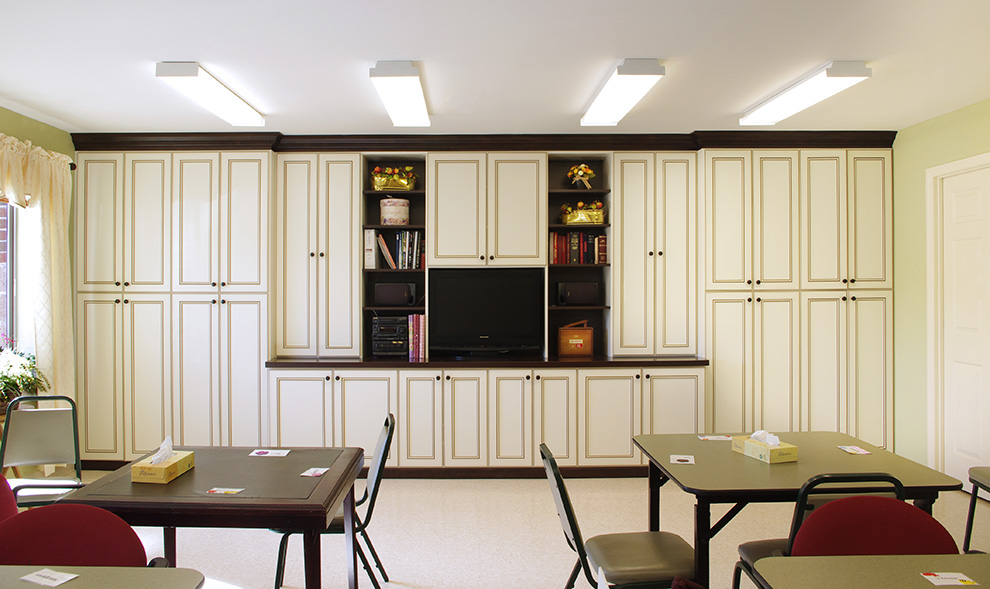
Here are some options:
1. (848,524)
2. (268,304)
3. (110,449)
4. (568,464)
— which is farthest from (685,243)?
(110,449)

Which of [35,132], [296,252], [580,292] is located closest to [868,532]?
[580,292]

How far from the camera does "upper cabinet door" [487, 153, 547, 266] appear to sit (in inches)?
171

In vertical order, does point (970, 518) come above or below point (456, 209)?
below

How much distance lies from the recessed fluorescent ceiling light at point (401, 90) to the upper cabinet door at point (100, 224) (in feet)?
8.21

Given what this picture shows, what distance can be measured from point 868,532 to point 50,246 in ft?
16.7

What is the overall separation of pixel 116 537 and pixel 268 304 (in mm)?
2787

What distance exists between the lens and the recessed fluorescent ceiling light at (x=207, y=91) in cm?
287

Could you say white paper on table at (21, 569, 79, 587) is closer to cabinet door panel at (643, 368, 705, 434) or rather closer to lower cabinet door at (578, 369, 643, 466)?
lower cabinet door at (578, 369, 643, 466)

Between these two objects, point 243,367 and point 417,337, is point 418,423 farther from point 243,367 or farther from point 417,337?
point 243,367

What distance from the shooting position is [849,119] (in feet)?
13.0

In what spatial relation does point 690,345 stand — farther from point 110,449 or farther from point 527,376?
point 110,449

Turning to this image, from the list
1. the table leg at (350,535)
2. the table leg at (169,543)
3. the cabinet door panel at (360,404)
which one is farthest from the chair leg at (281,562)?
the cabinet door panel at (360,404)

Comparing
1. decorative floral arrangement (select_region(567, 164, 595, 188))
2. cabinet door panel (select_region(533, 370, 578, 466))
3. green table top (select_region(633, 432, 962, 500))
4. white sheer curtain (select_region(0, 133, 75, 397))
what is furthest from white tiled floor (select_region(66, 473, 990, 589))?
decorative floral arrangement (select_region(567, 164, 595, 188))

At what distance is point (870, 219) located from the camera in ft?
14.1
